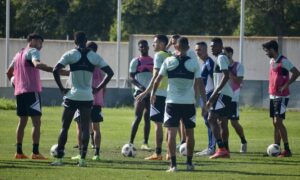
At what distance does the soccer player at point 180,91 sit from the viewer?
56.1ft

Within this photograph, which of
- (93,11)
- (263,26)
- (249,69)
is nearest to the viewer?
(249,69)

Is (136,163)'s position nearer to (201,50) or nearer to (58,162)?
(58,162)

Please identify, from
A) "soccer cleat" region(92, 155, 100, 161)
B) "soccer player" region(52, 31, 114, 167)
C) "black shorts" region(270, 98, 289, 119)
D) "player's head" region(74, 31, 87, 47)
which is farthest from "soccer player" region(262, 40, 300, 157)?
"player's head" region(74, 31, 87, 47)

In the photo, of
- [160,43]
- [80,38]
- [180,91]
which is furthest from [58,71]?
[160,43]

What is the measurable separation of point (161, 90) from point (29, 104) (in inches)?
103

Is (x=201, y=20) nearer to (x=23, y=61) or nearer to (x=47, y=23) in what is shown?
(x=47, y=23)

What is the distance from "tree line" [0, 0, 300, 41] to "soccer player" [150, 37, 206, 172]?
139 ft

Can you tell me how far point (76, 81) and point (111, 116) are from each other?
1652cm

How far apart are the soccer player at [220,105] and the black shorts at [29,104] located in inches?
131

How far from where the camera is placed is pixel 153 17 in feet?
211

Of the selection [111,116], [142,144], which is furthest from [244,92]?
[142,144]

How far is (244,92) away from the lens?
39.6 meters

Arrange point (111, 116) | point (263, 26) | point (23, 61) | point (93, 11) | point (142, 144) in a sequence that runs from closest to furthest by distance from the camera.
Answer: point (23, 61), point (142, 144), point (111, 116), point (263, 26), point (93, 11)

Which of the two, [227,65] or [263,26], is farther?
[263,26]
